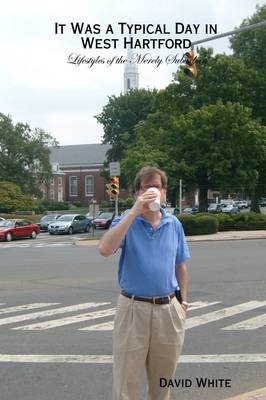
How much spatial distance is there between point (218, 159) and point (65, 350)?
3606 centimetres

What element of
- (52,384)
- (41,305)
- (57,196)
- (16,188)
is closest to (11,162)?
(16,188)

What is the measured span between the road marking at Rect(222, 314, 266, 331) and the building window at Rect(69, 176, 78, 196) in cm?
10377

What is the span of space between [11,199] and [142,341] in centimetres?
6447

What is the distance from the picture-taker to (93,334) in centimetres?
830

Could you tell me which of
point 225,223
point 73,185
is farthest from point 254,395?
point 73,185

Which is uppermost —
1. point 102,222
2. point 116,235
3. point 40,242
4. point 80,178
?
point 80,178

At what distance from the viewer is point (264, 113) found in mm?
49312

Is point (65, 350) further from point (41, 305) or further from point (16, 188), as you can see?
point (16, 188)

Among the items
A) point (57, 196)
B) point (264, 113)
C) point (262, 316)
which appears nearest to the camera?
point (262, 316)

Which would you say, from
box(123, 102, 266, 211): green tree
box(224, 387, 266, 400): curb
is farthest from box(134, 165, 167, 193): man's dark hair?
box(123, 102, 266, 211): green tree

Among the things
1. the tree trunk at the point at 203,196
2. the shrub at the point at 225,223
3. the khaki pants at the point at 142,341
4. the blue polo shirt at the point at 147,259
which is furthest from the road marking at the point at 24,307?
the tree trunk at the point at 203,196

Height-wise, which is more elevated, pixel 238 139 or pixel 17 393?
pixel 238 139

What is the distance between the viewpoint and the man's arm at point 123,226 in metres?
3.71

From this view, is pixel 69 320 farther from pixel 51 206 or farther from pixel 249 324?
pixel 51 206
